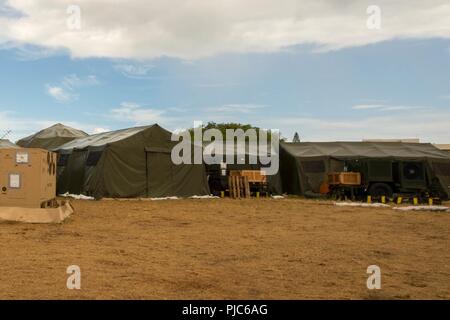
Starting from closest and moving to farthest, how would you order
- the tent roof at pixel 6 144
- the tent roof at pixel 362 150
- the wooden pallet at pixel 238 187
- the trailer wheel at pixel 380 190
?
the tent roof at pixel 6 144
the trailer wheel at pixel 380 190
the wooden pallet at pixel 238 187
the tent roof at pixel 362 150

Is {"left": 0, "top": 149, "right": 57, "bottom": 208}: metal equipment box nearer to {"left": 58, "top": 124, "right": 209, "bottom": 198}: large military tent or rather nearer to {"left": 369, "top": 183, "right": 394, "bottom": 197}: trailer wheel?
{"left": 58, "top": 124, "right": 209, "bottom": 198}: large military tent

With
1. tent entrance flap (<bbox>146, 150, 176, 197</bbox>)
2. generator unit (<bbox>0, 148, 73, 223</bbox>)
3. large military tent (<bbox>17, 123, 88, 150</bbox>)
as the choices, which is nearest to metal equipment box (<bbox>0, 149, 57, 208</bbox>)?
generator unit (<bbox>0, 148, 73, 223</bbox>)

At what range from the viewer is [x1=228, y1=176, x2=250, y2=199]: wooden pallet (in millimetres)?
23902

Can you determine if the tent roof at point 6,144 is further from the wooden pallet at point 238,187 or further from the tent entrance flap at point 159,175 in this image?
the wooden pallet at point 238,187

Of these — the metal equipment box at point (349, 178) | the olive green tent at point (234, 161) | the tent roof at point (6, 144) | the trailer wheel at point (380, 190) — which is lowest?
the trailer wheel at point (380, 190)

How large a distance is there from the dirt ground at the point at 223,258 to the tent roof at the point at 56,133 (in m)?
20.6

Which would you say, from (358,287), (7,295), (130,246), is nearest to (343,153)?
(130,246)

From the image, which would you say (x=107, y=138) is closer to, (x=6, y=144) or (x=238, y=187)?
(x=6, y=144)

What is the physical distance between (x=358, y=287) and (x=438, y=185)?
2046 cm

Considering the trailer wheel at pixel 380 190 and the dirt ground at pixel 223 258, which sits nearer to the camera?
the dirt ground at pixel 223 258

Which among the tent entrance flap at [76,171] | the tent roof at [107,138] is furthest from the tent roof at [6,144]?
the tent roof at [107,138]

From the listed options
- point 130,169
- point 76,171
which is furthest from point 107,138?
point 130,169

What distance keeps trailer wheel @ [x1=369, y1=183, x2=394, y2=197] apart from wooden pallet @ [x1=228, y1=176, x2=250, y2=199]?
595cm

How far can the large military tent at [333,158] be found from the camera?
81.1ft
